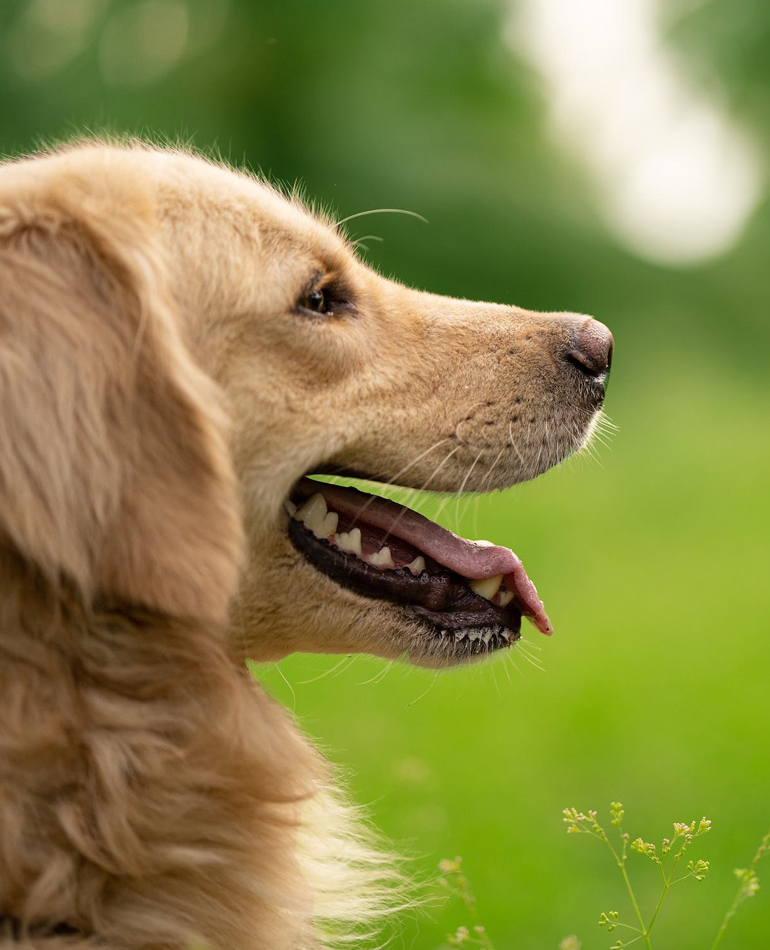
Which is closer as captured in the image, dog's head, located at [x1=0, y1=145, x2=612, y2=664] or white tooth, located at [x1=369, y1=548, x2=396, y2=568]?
dog's head, located at [x1=0, y1=145, x2=612, y2=664]

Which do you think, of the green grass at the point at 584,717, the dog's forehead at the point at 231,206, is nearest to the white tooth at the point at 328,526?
the green grass at the point at 584,717

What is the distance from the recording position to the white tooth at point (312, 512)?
242 cm

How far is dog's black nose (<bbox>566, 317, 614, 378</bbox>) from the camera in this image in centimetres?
271

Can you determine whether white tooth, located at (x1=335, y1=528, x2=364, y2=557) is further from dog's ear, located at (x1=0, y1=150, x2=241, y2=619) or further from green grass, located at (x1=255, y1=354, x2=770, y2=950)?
dog's ear, located at (x1=0, y1=150, x2=241, y2=619)

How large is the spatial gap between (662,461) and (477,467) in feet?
27.5

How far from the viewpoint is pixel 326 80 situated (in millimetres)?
15992

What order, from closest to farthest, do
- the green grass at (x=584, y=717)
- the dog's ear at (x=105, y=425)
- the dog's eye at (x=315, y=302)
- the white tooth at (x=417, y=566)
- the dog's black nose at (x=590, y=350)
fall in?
the dog's ear at (x=105, y=425) → the dog's eye at (x=315, y=302) → the white tooth at (x=417, y=566) → the dog's black nose at (x=590, y=350) → the green grass at (x=584, y=717)

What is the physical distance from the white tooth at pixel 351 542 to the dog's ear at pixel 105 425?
480 mm

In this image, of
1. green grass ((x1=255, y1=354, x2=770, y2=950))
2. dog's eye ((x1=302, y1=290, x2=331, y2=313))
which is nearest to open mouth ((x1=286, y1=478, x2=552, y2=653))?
green grass ((x1=255, y1=354, x2=770, y2=950))

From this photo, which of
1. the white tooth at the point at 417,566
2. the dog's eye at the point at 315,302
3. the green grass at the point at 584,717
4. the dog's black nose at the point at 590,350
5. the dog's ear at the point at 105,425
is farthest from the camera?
the green grass at the point at 584,717

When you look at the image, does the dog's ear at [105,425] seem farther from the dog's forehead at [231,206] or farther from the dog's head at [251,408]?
the dog's forehead at [231,206]

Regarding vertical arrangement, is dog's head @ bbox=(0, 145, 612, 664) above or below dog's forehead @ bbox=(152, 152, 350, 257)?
below

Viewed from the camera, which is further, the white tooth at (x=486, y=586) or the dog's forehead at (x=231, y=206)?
the white tooth at (x=486, y=586)

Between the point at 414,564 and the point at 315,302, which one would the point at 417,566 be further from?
the point at 315,302
